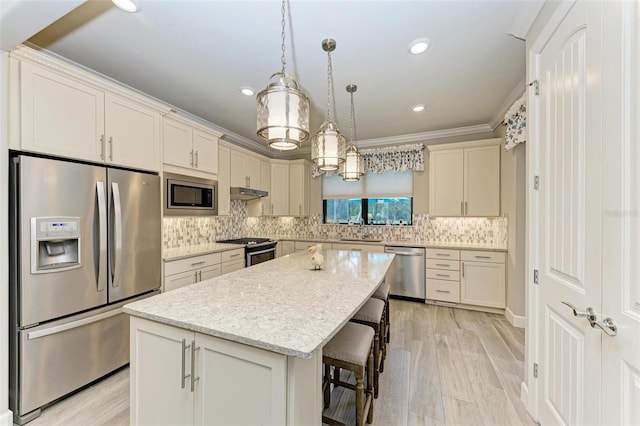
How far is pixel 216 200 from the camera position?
142 inches

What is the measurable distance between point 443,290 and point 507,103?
2617mm

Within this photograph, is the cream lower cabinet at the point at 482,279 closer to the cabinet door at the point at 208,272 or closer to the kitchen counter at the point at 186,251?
the kitchen counter at the point at 186,251

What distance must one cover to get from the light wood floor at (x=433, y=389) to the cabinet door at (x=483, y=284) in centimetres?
56

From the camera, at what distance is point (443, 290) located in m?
3.82

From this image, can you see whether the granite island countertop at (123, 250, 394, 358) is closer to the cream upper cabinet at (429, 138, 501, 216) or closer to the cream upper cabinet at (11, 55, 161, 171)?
the cream upper cabinet at (11, 55, 161, 171)

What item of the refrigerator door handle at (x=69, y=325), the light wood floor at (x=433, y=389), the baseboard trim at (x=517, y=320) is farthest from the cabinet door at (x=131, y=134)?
the baseboard trim at (x=517, y=320)

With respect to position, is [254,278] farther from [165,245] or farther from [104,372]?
[165,245]

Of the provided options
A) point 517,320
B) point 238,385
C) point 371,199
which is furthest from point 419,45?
point 517,320

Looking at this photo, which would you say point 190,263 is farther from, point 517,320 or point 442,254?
point 517,320

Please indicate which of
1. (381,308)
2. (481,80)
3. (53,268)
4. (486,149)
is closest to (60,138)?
(53,268)

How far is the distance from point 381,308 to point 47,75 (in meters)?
2.96

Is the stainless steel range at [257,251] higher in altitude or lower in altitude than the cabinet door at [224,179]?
lower

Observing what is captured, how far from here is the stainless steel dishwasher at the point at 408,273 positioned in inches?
155

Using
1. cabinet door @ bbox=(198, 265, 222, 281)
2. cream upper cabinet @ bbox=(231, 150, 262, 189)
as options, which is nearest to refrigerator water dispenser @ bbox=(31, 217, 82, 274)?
cabinet door @ bbox=(198, 265, 222, 281)
